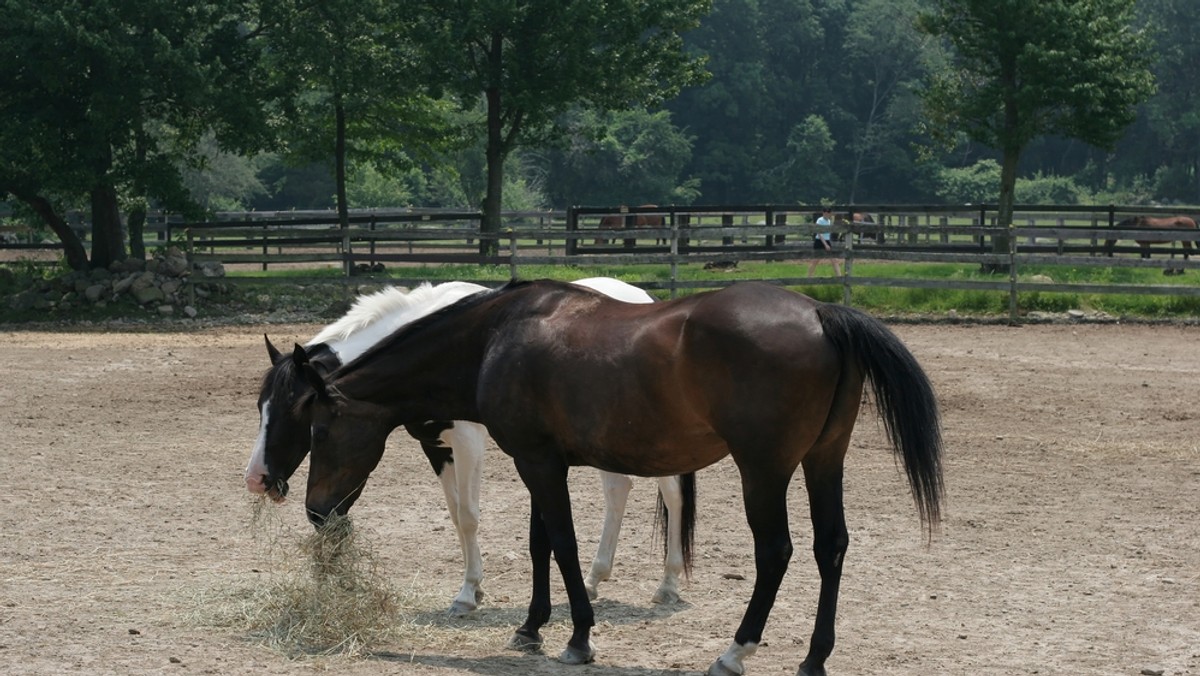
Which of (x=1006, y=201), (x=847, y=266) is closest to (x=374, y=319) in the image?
(x=847, y=266)

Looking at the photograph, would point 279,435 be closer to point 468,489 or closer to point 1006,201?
point 468,489

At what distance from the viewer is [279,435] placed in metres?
5.98

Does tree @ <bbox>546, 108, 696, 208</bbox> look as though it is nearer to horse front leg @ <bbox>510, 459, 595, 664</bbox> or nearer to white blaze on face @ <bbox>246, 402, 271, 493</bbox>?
white blaze on face @ <bbox>246, 402, 271, 493</bbox>

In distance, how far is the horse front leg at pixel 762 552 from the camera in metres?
5.03

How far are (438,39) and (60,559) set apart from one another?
709 inches

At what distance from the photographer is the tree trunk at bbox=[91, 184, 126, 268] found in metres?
21.6

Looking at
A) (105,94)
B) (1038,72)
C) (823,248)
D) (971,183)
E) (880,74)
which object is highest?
(880,74)

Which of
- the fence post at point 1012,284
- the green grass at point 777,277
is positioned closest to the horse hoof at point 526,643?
the green grass at point 777,277

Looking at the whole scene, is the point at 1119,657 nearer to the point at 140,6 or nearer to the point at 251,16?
the point at 140,6

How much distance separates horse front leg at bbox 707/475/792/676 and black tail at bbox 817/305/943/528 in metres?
0.52

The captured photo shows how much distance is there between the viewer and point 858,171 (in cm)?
6850

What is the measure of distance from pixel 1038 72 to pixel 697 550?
61.5ft

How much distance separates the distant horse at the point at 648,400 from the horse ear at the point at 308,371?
1 cm

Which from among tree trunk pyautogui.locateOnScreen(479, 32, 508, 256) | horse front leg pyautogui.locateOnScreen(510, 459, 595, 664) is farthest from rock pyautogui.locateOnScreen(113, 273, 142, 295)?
horse front leg pyautogui.locateOnScreen(510, 459, 595, 664)
